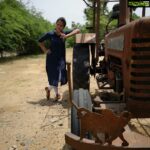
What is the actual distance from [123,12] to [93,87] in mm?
4243

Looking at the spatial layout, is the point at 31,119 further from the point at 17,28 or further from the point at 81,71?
the point at 17,28

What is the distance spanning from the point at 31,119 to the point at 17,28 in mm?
12914

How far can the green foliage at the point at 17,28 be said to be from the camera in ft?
58.4

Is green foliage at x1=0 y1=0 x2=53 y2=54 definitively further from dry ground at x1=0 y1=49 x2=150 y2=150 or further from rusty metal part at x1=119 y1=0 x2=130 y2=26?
rusty metal part at x1=119 y1=0 x2=130 y2=26

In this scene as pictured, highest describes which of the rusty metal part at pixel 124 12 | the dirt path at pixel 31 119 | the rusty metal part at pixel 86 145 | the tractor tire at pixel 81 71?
the rusty metal part at pixel 124 12

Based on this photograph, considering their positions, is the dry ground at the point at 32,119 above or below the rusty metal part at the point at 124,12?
below

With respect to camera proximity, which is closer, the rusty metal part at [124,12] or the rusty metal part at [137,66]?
the rusty metal part at [137,66]

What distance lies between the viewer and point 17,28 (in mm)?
18734

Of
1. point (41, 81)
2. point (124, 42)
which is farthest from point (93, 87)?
point (124, 42)

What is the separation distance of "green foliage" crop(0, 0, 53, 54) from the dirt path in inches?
318

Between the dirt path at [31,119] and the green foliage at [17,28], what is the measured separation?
8079 millimetres

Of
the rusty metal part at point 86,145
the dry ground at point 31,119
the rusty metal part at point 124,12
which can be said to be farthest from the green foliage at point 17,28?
the rusty metal part at point 86,145

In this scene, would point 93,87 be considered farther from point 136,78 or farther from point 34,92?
point 136,78

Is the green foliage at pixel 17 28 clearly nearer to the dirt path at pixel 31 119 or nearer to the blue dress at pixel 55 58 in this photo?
the dirt path at pixel 31 119
